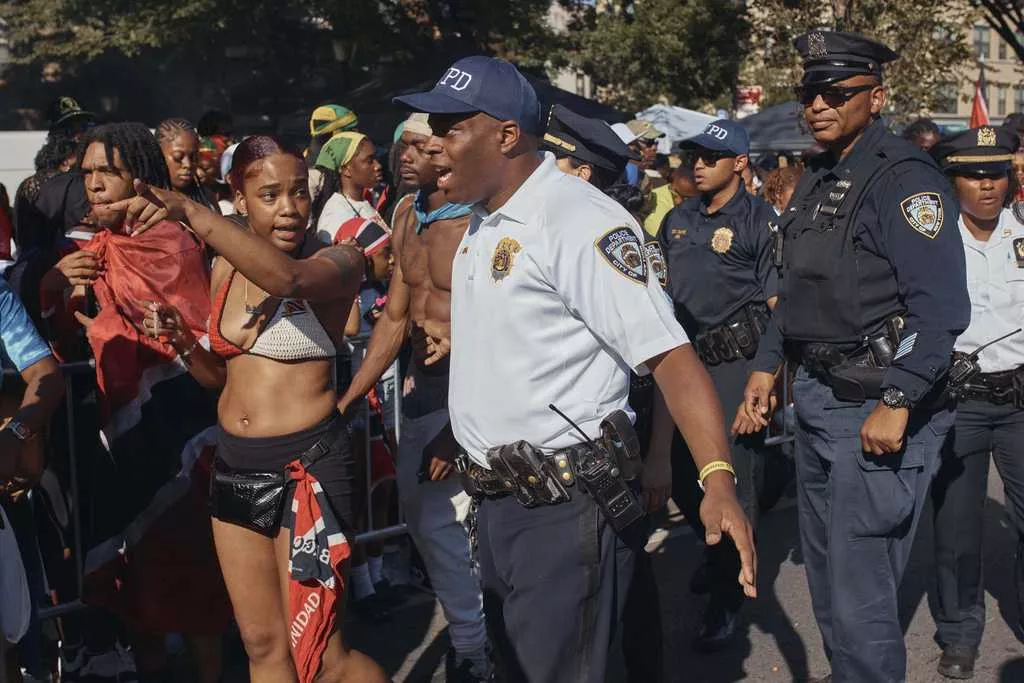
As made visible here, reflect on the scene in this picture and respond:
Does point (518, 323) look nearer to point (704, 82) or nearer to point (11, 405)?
point (11, 405)

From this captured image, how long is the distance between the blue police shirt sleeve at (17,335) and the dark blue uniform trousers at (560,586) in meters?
1.48

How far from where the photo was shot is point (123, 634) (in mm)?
4957

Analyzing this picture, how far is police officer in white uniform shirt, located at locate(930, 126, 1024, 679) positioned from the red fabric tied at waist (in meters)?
2.68

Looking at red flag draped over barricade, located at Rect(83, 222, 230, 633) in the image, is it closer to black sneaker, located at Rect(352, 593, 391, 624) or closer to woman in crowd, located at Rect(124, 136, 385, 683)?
woman in crowd, located at Rect(124, 136, 385, 683)

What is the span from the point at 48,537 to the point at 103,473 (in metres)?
0.46

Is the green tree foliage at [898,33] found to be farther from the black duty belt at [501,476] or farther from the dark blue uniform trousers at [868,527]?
the black duty belt at [501,476]

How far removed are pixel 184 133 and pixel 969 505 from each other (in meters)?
4.06

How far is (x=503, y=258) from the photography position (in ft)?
10.3

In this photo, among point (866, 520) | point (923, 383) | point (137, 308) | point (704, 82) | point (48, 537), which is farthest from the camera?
point (704, 82)

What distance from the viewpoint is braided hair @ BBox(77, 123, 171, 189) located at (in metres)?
4.66

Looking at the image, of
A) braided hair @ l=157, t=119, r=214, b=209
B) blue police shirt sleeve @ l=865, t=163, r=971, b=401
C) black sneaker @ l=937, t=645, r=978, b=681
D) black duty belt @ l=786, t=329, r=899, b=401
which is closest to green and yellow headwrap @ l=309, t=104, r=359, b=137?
braided hair @ l=157, t=119, r=214, b=209

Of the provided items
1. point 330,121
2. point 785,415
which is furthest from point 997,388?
point 330,121

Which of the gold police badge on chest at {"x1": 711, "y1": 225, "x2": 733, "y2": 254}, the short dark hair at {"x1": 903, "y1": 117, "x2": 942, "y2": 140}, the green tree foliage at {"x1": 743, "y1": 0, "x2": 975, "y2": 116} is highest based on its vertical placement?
the gold police badge on chest at {"x1": 711, "y1": 225, "x2": 733, "y2": 254}

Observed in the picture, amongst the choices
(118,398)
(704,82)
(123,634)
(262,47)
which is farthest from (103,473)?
(704,82)
